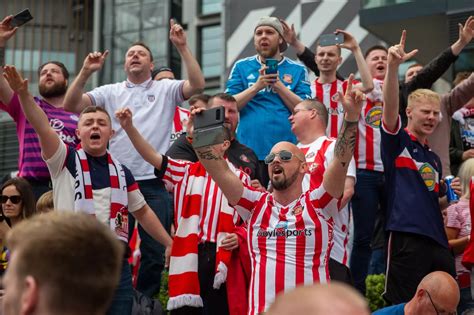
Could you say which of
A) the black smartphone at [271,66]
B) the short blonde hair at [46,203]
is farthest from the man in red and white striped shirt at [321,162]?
the short blonde hair at [46,203]

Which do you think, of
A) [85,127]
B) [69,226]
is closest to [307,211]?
[85,127]

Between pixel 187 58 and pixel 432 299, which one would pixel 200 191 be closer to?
pixel 187 58

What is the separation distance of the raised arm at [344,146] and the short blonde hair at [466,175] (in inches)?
105

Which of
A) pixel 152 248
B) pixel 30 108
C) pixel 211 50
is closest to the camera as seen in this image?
pixel 30 108

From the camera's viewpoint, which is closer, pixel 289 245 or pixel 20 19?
pixel 289 245

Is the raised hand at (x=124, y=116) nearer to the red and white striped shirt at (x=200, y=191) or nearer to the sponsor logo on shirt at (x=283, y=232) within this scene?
the red and white striped shirt at (x=200, y=191)

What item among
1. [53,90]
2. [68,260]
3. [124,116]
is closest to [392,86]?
[124,116]

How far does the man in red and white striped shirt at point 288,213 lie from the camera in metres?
6.37

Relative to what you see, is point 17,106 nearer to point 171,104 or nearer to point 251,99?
point 171,104

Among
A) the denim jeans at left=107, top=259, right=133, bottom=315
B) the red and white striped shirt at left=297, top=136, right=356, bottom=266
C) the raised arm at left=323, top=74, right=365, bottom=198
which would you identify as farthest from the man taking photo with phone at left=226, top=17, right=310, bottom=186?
the raised arm at left=323, top=74, right=365, bottom=198

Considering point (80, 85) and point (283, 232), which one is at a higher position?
point (80, 85)

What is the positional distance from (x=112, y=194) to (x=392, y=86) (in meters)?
2.25

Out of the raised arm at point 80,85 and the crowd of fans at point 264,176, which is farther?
the raised arm at point 80,85

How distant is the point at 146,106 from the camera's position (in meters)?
8.75
